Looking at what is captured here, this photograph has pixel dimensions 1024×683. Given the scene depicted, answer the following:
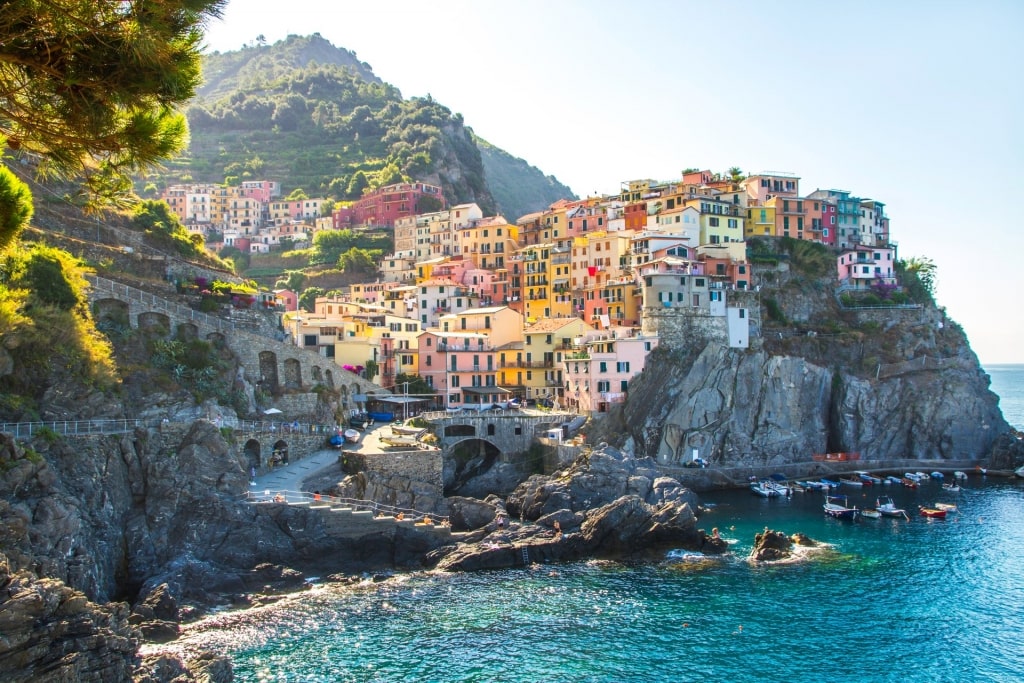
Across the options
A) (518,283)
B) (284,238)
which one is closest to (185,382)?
(518,283)

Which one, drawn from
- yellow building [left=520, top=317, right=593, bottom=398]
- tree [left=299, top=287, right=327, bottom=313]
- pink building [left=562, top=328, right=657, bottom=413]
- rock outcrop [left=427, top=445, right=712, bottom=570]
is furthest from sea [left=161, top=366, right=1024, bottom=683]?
tree [left=299, top=287, right=327, bottom=313]

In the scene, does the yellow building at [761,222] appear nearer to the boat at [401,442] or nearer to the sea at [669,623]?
the sea at [669,623]

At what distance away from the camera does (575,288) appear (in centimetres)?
8231

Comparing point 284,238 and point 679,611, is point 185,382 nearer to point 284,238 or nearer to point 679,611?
point 679,611

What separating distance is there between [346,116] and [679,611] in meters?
143

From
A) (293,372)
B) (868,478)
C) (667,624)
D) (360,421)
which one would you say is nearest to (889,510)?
(868,478)

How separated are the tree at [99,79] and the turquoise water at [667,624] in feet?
68.6

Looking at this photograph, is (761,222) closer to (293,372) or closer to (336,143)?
(293,372)

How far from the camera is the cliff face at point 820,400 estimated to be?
66.1 metres

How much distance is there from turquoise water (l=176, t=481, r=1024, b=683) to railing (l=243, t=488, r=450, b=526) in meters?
5.42

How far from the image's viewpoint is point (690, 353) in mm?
68375

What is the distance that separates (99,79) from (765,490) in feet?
182

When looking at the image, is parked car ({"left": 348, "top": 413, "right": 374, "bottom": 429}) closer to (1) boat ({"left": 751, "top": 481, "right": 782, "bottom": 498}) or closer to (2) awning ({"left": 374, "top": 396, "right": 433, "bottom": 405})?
(2) awning ({"left": 374, "top": 396, "right": 433, "bottom": 405})

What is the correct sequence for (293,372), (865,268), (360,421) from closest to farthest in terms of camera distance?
1. (293,372)
2. (360,421)
3. (865,268)
